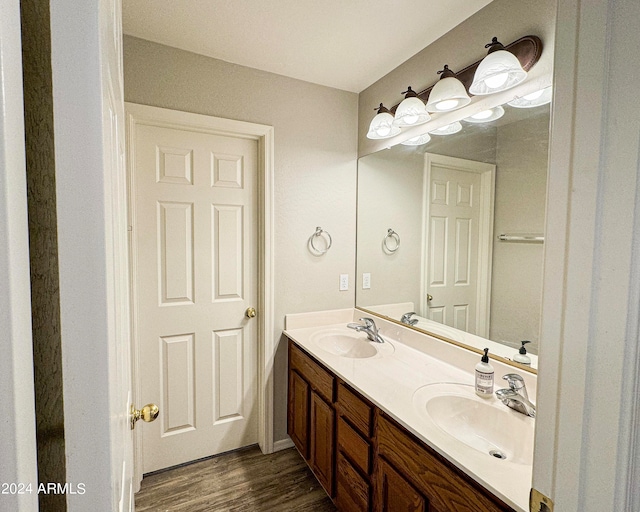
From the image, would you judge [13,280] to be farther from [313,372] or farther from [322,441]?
[322,441]

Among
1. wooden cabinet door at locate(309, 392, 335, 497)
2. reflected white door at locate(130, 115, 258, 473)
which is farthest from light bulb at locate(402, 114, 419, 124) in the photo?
wooden cabinet door at locate(309, 392, 335, 497)

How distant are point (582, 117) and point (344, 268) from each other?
187 centimetres

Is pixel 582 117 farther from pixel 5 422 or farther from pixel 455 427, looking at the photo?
pixel 455 427

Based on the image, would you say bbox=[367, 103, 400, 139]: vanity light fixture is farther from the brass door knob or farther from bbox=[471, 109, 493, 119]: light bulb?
the brass door knob

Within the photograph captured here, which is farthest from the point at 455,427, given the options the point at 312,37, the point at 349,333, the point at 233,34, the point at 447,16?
the point at 233,34

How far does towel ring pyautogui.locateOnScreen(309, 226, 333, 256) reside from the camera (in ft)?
7.13

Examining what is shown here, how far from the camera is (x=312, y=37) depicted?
1.65m

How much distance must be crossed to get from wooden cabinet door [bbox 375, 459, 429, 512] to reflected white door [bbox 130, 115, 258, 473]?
3.72 feet

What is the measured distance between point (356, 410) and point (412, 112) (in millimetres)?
1527

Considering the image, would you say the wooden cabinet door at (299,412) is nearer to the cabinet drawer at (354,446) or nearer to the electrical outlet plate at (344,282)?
the cabinet drawer at (354,446)

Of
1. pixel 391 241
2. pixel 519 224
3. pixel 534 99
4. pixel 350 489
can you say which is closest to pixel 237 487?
pixel 350 489

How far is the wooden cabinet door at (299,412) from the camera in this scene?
1.83 m

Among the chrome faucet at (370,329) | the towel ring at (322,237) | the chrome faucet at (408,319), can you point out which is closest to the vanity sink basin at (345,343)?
the chrome faucet at (370,329)

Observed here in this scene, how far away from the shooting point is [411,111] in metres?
1.68
